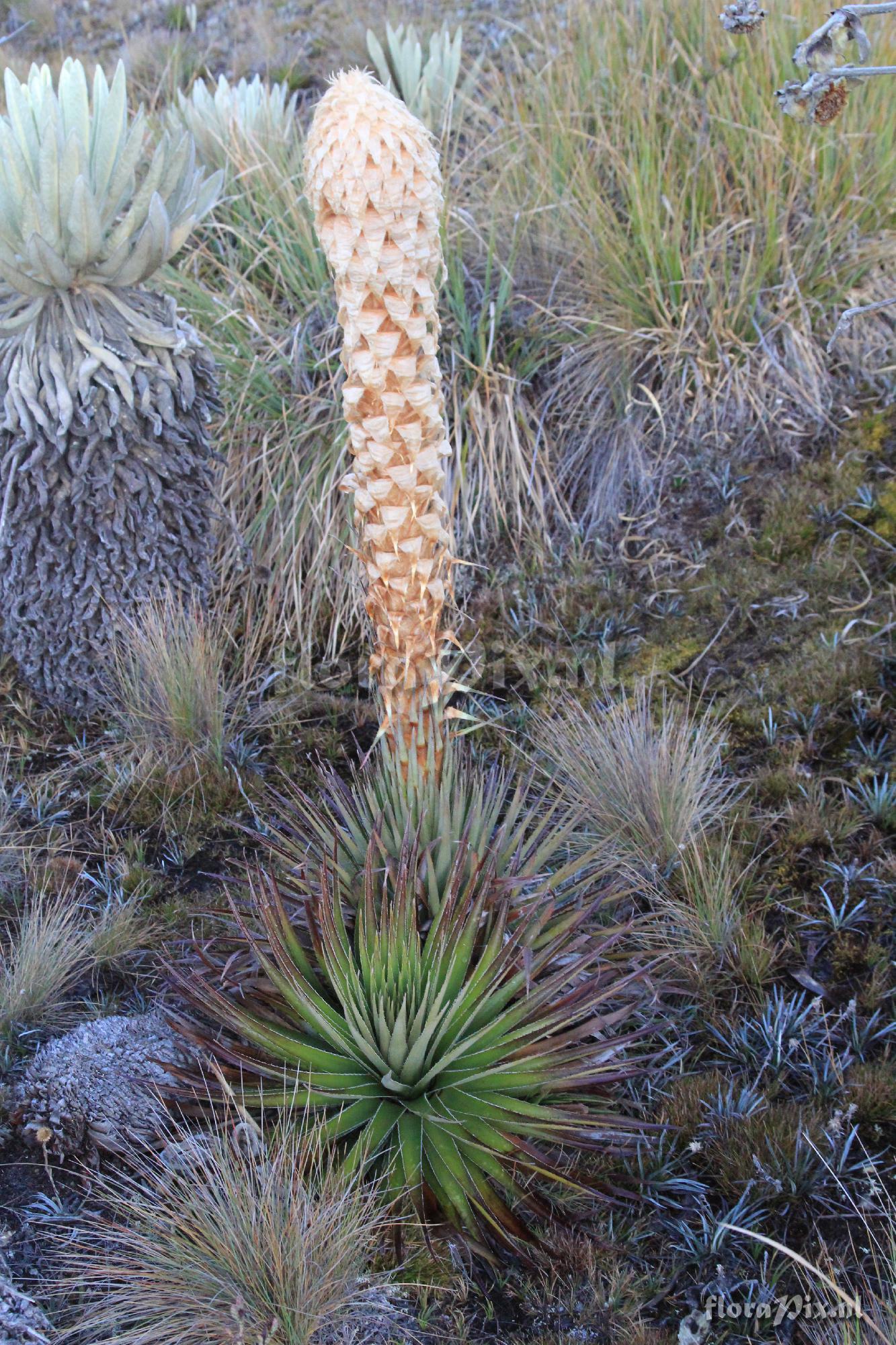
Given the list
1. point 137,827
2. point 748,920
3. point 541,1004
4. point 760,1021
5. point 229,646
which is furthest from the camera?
point 229,646

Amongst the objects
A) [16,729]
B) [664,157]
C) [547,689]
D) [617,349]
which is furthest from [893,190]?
[16,729]

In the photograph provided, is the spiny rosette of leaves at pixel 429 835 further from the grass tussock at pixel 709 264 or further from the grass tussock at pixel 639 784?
the grass tussock at pixel 709 264

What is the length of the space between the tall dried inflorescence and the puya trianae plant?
1.41 meters

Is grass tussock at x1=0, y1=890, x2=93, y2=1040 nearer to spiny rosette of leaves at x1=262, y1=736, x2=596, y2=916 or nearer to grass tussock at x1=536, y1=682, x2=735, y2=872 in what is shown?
spiny rosette of leaves at x1=262, y1=736, x2=596, y2=916

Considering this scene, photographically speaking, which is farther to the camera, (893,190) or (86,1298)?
(893,190)

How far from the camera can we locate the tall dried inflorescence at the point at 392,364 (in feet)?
5.81

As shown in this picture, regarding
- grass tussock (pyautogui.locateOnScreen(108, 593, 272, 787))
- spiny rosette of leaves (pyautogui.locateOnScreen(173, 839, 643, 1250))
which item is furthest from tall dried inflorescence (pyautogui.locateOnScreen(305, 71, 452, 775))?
grass tussock (pyautogui.locateOnScreen(108, 593, 272, 787))

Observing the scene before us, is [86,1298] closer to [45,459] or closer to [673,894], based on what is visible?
[673,894]

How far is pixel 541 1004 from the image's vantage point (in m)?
2.25

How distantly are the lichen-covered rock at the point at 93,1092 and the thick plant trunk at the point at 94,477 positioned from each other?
4.88 feet

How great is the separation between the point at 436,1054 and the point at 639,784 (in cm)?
102

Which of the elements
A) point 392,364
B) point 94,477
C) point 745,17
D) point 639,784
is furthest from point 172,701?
point 745,17

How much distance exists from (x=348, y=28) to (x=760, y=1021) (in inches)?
263

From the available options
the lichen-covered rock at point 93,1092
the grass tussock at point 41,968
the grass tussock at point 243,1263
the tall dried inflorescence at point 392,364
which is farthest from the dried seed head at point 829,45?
the grass tussock at point 41,968
